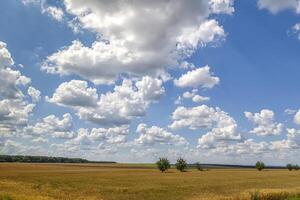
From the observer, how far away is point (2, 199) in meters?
38.1

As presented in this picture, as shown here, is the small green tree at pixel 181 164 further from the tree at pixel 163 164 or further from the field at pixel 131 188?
the field at pixel 131 188

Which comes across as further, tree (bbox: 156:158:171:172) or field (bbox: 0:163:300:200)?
tree (bbox: 156:158:171:172)

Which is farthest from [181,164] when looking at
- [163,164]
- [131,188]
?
[131,188]

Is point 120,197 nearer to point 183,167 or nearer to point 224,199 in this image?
point 224,199

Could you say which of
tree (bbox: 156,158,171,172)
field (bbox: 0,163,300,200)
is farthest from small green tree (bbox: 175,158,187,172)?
field (bbox: 0,163,300,200)

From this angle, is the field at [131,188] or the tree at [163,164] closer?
the field at [131,188]

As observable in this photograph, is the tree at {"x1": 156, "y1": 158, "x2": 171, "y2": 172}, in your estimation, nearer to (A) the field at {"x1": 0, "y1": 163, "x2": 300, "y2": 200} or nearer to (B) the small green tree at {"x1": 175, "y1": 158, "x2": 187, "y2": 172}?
(B) the small green tree at {"x1": 175, "y1": 158, "x2": 187, "y2": 172}

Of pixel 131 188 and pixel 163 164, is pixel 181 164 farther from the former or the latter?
pixel 131 188

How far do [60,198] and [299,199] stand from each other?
986 inches

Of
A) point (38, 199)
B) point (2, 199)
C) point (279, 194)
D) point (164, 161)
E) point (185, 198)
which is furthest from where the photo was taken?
point (164, 161)

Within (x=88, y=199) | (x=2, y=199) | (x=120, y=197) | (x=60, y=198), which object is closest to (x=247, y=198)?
(x=120, y=197)

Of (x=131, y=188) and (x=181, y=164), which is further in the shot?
(x=181, y=164)

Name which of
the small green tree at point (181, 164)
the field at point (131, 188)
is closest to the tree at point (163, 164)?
the small green tree at point (181, 164)

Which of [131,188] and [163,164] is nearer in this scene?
[131,188]
